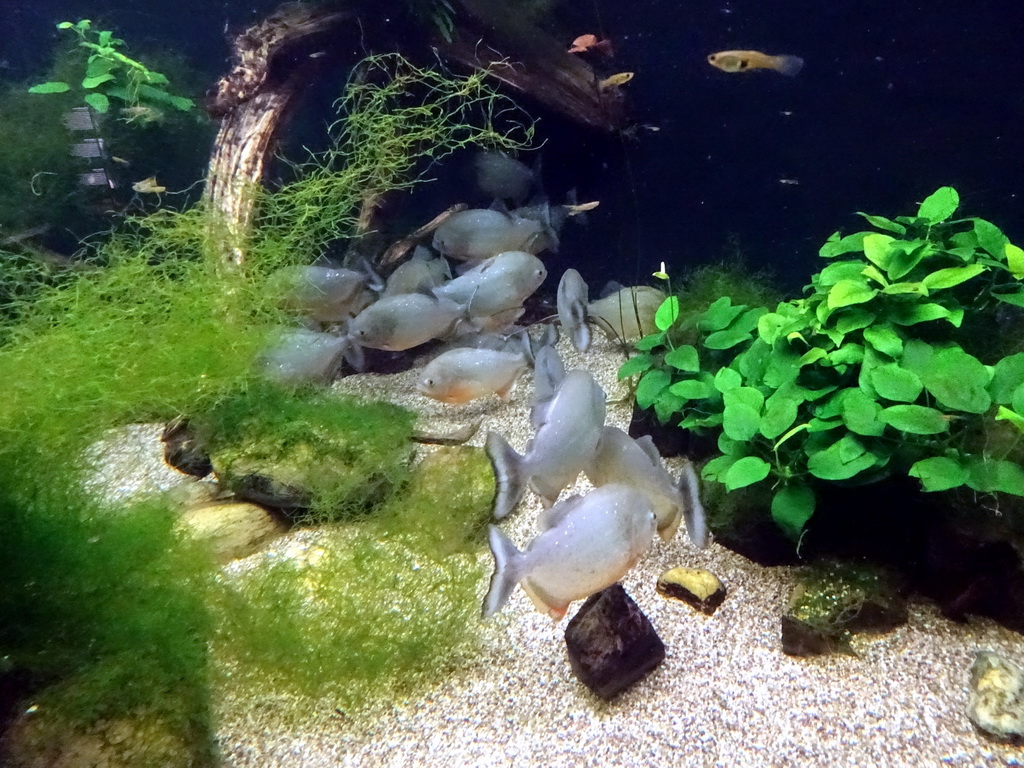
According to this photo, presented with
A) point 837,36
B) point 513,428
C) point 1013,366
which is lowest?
point 513,428

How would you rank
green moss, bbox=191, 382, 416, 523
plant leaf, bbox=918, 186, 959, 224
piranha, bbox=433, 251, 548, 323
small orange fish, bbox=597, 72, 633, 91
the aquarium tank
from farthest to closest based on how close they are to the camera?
small orange fish, bbox=597, 72, 633, 91 < piranha, bbox=433, 251, 548, 323 < green moss, bbox=191, 382, 416, 523 < plant leaf, bbox=918, 186, 959, 224 < the aquarium tank

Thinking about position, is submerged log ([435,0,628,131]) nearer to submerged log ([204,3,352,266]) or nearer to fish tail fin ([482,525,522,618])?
submerged log ([204,3,352,266])

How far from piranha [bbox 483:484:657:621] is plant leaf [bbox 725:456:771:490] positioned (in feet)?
1.84

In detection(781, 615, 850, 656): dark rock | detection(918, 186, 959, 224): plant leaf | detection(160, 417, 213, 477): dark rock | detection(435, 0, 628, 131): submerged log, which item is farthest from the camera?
detection(435, 0, 628, 131): submerged log

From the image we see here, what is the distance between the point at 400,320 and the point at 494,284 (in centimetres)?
74

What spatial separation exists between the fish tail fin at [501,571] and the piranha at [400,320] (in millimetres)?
2671

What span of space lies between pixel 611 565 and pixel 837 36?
19.4 ft

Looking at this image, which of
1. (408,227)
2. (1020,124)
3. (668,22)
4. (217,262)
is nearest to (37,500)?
(217,262)

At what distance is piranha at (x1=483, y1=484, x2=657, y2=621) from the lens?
77.7 inches

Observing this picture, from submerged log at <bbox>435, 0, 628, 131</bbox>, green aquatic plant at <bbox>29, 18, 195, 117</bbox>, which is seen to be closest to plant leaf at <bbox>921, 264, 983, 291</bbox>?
submerged log at <bbox>435, 0, 628, 131</bbox>

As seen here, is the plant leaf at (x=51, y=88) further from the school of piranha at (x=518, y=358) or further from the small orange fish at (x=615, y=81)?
the small orange fish at (x=615, y=81)

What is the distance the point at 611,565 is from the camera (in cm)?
207

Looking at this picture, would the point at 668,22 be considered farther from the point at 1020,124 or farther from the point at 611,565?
the point at 611,565

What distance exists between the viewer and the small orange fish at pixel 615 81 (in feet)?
18.1
